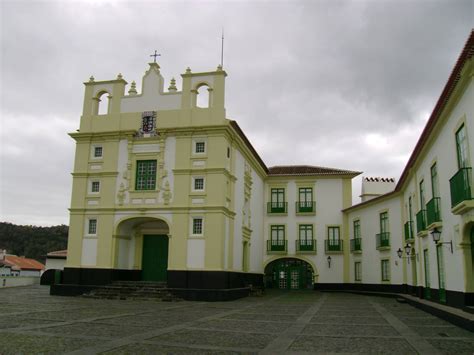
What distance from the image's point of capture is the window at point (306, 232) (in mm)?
30547

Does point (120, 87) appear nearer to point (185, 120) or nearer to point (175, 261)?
point (185, 120)

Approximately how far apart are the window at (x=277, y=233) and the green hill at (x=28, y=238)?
106 feet

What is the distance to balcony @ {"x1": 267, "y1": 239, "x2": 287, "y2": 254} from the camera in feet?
99.7

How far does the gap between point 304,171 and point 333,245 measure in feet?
16.8

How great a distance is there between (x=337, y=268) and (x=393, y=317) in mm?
16254

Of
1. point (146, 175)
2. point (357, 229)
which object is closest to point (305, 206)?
point (357, 229)

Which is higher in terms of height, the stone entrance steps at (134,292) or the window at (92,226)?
the window at (92,226)

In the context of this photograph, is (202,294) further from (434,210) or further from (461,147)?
(461,147)

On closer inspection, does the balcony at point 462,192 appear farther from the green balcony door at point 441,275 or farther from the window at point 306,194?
the window at point 306,194

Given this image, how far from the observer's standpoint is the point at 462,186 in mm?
11273

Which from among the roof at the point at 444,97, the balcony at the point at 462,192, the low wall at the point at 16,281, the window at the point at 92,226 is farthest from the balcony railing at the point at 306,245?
the balcony at the point at 462,192

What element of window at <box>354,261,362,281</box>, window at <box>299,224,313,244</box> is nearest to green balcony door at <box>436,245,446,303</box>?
window at <box>354,261,362,281</box>

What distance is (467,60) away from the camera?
10.0m

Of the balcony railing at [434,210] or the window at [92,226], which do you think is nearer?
the balcony railing at [434,210]
